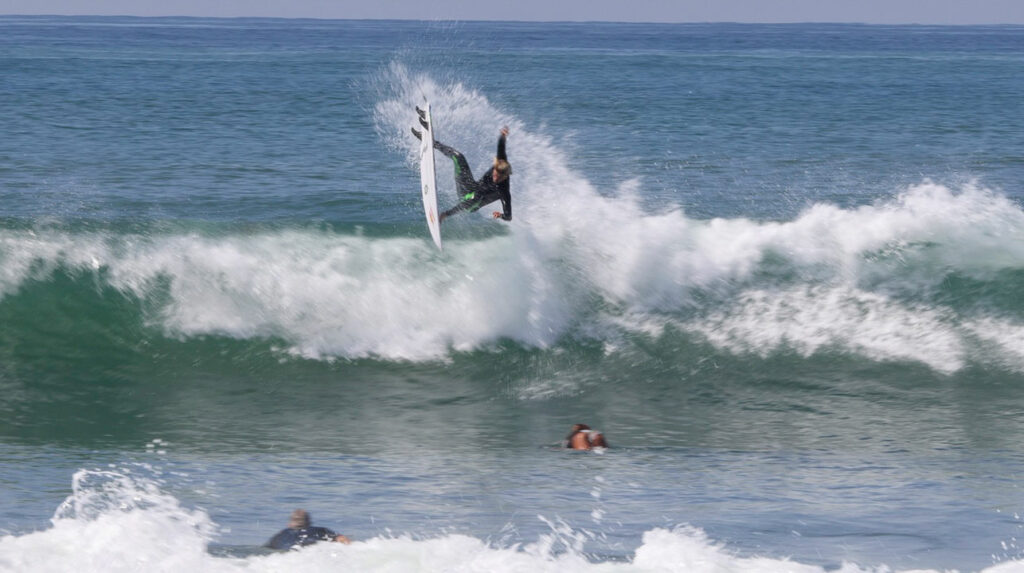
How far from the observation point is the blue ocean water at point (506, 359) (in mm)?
8117

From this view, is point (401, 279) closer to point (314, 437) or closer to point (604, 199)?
point (604, 199)

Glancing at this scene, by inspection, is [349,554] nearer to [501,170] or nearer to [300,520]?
[300,520]

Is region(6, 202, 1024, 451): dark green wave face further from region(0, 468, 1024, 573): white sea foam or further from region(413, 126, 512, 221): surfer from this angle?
region(0, 468, 1024, 573): white sea foam

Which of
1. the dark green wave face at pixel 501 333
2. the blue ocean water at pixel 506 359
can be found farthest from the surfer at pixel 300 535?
the dark green wave face at pixel 501 333

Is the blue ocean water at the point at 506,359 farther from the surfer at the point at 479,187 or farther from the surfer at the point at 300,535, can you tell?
the surfer at the point at 479,187

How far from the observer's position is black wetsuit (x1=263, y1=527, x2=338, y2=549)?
7559mm

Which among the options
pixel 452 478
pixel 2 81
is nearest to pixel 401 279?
pixel 452 478

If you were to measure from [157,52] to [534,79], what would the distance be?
2508 cm

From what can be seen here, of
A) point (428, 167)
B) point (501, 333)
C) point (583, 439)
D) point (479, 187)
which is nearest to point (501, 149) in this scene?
point (479, 187)

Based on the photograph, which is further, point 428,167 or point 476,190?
point 428,167

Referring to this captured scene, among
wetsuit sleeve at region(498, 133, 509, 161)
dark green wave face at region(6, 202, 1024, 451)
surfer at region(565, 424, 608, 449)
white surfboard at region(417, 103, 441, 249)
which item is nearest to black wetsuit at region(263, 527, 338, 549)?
dark green wave face at region(6, 202, 1024, 451)

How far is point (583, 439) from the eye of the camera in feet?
33.7

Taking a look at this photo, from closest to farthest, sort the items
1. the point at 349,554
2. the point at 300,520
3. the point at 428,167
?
1. the point at 349,554
2. the point at 300,520
3. the point at 428,167

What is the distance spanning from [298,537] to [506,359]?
20.1 ft
